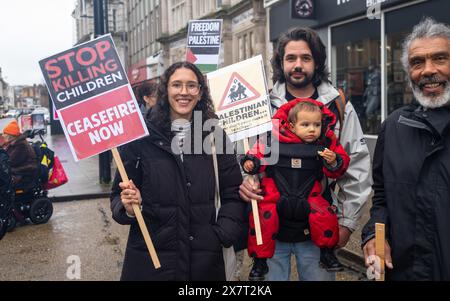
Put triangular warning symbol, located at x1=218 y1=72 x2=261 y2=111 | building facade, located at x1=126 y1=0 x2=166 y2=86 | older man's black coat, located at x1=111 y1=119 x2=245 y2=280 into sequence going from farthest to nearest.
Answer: building facade, located at x1=126 y1=0 x2=166 y2=86, triangular warning symbol, located at x1=218 y1=72 x2=261 y2=111, older man's black coat, located at x1=111 y1=119 x2=245 y2=280

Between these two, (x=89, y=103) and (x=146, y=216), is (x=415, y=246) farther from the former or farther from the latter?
(x=89, y=103)

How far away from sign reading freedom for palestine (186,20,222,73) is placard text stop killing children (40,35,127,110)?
4.97 m

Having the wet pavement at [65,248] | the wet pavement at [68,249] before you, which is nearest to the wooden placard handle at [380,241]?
the wet pavement at [68,249]

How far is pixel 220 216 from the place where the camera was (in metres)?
2.74

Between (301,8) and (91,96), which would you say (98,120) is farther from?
(301,8)

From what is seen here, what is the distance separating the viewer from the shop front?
361 inches

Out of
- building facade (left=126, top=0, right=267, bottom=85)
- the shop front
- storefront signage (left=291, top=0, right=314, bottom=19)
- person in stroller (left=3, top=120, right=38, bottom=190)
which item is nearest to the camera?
person in stroller (left=3, top=120, right=38, bottom=190)

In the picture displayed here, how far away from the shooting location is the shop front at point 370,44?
916cm

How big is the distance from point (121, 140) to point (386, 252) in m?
1.63

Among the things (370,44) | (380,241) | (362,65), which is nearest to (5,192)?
(380,241)

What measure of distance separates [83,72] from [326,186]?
65.3 inches

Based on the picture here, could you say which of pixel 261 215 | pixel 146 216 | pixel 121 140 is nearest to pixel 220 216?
pixel 261 215

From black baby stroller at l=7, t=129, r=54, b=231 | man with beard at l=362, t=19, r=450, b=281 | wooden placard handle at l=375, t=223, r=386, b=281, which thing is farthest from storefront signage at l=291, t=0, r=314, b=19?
wooden placard handle at l=375, t=223, r=386, b=281

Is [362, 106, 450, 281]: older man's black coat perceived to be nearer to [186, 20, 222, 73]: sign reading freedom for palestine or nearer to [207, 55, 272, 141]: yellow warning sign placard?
[207, 55, 272, 141]: yellow warning sign placard
